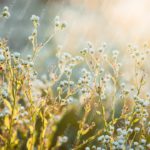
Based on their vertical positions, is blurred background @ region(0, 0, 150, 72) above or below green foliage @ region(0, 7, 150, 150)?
above

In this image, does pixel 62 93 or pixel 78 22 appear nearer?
pixel 62 93

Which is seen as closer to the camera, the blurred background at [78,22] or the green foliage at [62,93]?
the green foliage at [62,93]

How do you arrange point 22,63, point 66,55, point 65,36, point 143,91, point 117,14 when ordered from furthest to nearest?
point 117,14 < point 65,36 < point 143,91 < point 66,55 < point 22,63

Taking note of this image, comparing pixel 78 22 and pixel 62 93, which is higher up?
pixel 78 22

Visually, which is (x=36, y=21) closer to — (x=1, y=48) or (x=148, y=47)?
(x=1, y=48)

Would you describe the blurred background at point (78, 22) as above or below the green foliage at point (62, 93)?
above

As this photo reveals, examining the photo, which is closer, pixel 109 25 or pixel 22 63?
pixel 22 63

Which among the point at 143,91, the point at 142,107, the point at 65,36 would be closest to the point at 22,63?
the point at 142,107

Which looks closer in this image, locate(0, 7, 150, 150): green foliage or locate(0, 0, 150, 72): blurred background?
locate(0, 7, 150, 150): green foliage
